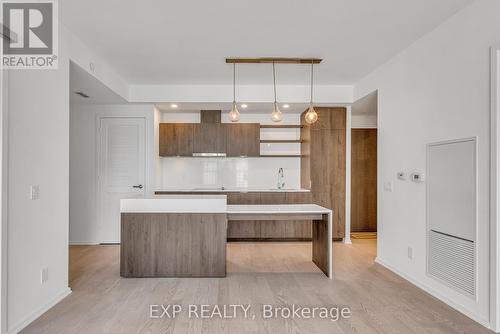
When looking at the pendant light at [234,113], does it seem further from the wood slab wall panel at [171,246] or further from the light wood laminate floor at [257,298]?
the light wood laminate floor at [257,298]

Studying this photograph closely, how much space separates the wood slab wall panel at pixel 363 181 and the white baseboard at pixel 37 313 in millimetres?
5373

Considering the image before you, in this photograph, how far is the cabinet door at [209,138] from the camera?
6.11 metres

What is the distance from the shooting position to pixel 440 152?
129 inches

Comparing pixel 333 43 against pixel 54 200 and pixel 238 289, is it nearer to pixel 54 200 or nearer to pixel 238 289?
pixel 238 289

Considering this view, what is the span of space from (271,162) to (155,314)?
418cm

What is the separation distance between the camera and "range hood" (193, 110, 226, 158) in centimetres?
612

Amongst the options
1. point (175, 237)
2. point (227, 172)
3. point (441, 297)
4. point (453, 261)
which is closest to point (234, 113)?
point (175, 237)

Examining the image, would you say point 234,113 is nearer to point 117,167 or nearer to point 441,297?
point 117,167

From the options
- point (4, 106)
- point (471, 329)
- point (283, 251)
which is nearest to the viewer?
point (4, 106)

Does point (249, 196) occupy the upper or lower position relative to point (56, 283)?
upper

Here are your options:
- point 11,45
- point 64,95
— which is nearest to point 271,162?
point 64,95

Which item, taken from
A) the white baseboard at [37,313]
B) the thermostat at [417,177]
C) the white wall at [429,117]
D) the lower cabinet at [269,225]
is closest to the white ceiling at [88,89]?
the white baseboard at [37,313]

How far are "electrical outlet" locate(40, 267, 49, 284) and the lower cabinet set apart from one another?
3150 mm

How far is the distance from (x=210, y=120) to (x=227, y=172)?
1.12m
